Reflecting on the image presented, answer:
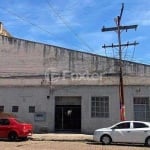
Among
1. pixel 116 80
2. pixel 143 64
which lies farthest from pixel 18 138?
pixel 143 64

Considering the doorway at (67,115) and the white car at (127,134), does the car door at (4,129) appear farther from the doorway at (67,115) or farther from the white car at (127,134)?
the doorway at (67,115)

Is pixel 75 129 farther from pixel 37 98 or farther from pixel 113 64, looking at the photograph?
pixel 113 64

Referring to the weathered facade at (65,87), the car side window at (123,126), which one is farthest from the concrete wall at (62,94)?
the car side window at (123,126)

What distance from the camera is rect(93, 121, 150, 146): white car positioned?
23.5 metres

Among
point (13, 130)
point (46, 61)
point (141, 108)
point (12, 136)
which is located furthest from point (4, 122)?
point (141, 108)

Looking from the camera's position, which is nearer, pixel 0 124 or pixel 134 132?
pixel 134 132

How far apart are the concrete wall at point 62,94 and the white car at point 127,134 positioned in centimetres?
819

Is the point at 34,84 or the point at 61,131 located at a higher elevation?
the point at 34,84

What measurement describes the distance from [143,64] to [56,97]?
25.4 feet

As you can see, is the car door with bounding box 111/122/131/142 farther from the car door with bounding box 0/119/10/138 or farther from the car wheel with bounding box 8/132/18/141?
the car door with bounding box 0/119/10/138

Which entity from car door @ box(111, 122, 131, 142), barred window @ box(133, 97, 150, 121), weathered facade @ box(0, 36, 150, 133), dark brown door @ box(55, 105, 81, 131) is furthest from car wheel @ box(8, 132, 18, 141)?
barred window @ box(133, 97, 150, 121)

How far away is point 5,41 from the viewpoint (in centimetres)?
3666

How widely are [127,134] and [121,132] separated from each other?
41 centimetres

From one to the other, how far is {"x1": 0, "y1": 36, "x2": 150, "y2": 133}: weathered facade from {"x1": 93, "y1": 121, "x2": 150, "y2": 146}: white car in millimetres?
8304
